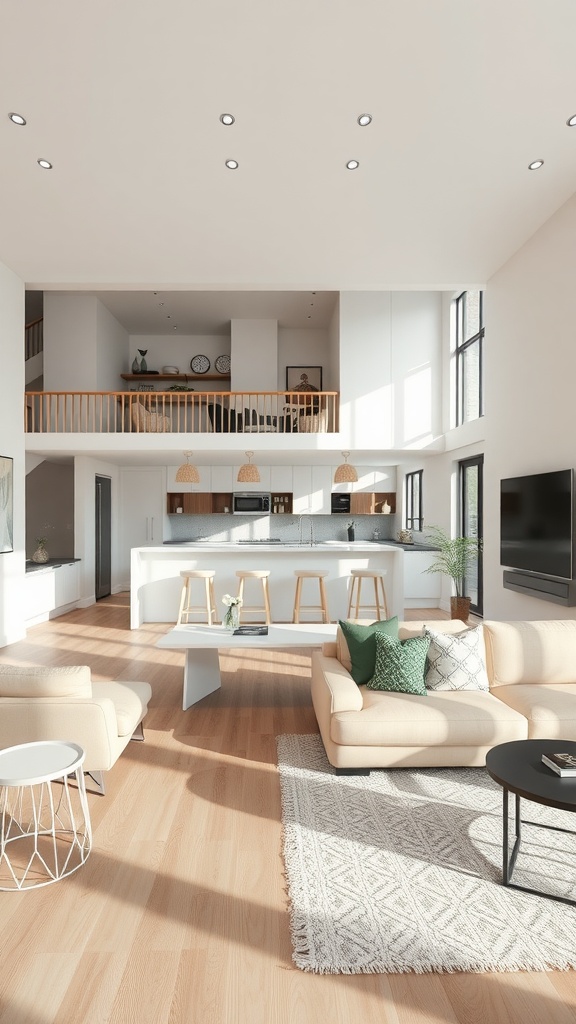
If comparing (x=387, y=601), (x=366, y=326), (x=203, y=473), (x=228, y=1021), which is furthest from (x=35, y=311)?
(x=228, y=1021)

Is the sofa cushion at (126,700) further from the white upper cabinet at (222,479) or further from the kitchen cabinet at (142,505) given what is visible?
the kitchen cabinet at (142,505)

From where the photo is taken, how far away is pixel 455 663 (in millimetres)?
3805

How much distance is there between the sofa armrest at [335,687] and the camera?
3451mm

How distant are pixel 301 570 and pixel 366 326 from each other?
396cm

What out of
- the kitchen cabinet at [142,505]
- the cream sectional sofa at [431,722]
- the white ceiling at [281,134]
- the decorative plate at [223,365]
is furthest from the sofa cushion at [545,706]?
the decorative plate at [223,365]

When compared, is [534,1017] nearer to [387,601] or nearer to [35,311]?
[387,601]

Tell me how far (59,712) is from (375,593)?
5248mm

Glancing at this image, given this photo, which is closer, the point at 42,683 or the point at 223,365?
the point at 42,683

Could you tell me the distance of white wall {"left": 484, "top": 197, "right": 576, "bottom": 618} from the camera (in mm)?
4973

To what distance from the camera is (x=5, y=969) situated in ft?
6.52

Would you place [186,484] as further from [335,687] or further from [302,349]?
[335,687]

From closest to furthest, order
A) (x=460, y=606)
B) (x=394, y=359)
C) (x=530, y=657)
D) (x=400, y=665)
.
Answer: (x=400, y=665), (x=530, y=657), (x=460, y=606), (x=394, y=359)

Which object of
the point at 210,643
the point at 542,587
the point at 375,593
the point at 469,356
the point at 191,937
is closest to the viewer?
the point at 191,937

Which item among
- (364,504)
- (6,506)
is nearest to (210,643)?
(6,506)
